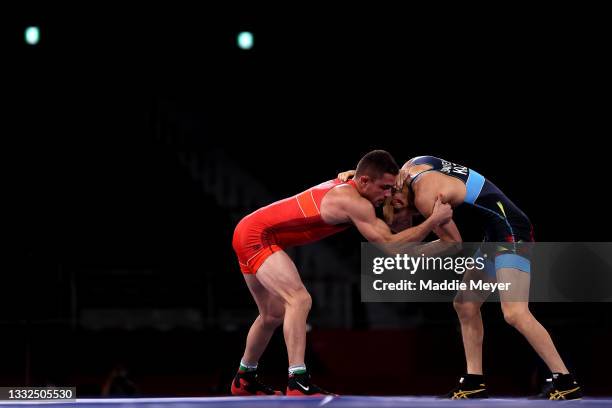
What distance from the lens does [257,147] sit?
36.8 ft

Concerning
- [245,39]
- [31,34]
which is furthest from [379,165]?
[31,34]

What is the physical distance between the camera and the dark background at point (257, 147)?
843 cm

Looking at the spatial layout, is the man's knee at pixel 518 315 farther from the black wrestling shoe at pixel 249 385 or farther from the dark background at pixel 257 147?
the dark background at pixel 257 147

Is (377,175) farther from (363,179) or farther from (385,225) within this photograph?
(385,225)

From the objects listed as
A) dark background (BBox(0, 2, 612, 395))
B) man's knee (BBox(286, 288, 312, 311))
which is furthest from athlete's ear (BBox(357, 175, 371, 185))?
dark background (BBox(0, 2, 612, 395))

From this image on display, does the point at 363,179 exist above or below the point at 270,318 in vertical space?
above

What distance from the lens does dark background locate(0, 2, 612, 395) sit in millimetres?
8430

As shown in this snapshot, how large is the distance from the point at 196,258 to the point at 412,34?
3.21 metres

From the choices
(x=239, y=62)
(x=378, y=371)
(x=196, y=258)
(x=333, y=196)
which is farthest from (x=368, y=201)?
(x=239, y=62)

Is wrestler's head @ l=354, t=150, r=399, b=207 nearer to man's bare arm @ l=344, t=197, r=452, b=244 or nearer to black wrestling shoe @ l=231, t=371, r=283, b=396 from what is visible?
man's bare arm @ l=344, t=197, r=452, b=244

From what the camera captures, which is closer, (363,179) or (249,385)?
(363,179)

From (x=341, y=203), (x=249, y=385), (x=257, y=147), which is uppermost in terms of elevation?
(x=257, y=147)

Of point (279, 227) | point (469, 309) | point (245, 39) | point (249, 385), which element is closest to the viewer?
point (469, 309)

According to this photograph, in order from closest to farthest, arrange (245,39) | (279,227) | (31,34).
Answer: (279,227) → (31,34) → (245,39)
